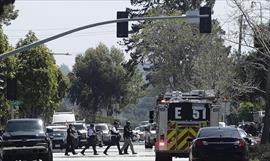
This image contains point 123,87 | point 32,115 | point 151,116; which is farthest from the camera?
point 123,87

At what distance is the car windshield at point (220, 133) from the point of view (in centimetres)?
2708

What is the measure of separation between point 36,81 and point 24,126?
35072 millimetres

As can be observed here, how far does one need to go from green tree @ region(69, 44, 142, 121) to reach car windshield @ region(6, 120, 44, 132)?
224 feet

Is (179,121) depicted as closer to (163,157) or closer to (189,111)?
Answer: (189,111)

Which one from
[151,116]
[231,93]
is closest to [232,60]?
[231,93]

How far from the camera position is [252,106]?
3142 inches

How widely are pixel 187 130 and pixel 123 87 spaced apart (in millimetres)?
70311

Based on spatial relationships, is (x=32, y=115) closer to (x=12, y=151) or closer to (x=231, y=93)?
(x=231, y=93)

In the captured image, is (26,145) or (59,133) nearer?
(26,145)

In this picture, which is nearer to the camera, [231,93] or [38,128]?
[38,128]

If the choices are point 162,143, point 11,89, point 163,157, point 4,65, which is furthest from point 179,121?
point 4,65

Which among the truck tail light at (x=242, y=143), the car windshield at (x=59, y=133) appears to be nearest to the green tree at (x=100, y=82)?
the car windshield at (x=59, y=133)

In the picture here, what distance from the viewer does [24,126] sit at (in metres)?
33.3

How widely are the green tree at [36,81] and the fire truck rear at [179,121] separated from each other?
115 ft
